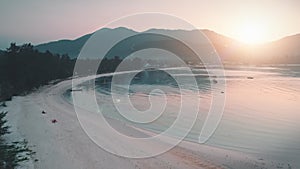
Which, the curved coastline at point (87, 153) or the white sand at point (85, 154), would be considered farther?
the curved coastline at point (87, 153)

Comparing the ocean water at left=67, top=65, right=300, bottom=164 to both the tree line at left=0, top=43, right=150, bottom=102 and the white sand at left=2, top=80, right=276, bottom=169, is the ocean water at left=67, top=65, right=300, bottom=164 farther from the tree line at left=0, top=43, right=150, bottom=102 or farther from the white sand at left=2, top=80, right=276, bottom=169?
the tree line at left=0, top=43, right=150, bottom=102

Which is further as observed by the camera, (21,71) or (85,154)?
(21,71)

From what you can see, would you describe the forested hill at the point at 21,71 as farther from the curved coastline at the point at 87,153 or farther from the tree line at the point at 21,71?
the curved coastline at the point at 87,153

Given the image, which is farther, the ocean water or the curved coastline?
the ocean water

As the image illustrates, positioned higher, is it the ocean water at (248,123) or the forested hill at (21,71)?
the forested hill at (21,71)

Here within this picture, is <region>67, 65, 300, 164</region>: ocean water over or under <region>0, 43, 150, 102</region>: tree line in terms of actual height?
under

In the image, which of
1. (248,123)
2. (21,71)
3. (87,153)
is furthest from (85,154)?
(21,71)

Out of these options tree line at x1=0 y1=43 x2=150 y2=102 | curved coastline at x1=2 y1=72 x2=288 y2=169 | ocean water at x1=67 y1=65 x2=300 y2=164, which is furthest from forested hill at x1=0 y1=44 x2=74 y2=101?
curved coastline at x1=2 y1=72 x2=288 y2=169

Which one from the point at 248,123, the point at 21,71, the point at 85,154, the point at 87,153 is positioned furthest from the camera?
the point at 21,71

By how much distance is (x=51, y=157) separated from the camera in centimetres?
1592

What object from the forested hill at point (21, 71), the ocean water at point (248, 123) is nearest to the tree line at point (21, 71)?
the forested hill at point (21, 71)

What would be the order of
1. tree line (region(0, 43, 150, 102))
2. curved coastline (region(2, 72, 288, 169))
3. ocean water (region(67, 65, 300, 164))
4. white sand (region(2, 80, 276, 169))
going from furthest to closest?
tree line (region(0, 43, 150, 102)) < ocean water (region(67, 65, 300, 164)) < curved coastline (region(2, 72, 288, 169)) < white sand (region(2, 80, 276, 169))

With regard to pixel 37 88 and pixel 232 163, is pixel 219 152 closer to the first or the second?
pixel 232 163

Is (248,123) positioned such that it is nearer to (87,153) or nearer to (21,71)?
(87,153)
